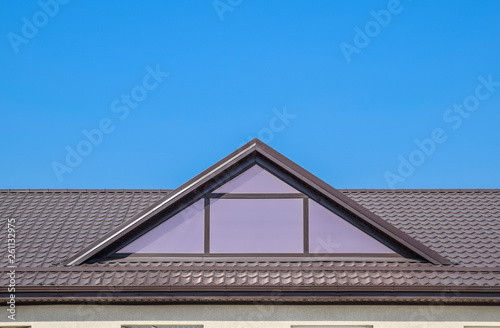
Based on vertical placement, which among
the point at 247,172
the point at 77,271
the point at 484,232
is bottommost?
the point at 77,271

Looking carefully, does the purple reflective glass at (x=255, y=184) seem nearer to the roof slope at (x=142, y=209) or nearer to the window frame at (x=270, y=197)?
the window frame at (x=270, y=197)

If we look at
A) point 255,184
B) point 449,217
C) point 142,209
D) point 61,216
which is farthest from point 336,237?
point 61,216

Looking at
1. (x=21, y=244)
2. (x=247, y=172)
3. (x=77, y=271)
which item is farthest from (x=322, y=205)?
(x=21, y=244)

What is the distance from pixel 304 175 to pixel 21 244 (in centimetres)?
541

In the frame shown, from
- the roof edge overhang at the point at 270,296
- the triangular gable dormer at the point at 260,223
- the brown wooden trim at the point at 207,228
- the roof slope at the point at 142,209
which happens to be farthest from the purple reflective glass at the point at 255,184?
the roof slope at the point at 142,209

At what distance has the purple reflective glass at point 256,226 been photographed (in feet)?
35.1

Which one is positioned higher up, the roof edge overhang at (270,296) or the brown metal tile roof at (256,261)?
the brown metal tile roof at (256,261)

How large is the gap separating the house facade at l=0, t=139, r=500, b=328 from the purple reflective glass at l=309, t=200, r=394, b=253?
0.7 inches

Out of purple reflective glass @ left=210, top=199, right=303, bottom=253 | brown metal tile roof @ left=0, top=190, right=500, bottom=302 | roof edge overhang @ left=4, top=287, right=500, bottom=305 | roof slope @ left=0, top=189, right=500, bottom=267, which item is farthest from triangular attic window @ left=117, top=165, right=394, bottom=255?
roof slope @ left=0, top=189, right=500, bottom=267

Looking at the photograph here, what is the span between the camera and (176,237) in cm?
1070

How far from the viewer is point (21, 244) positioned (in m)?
11.4

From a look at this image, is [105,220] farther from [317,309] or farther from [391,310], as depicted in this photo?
[391,310]

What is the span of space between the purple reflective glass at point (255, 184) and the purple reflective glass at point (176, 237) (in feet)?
2.19

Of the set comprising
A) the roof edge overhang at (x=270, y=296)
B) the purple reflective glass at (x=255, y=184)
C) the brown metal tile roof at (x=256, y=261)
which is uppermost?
the purple reflective glass at (x=255, y=184)
